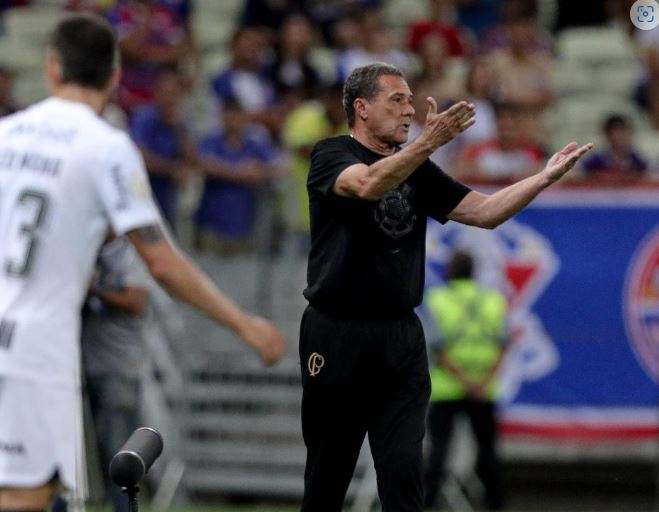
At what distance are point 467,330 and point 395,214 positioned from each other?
5937 millimetres

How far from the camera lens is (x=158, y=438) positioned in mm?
5457

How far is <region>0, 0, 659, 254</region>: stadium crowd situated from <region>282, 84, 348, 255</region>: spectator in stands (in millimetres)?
12

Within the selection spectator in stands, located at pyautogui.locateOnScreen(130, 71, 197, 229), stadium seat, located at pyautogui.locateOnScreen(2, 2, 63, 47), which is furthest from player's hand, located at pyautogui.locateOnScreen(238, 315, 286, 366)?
stadium seat, located at pyautogui.locateOnScreen(2, 2, 63, 47)

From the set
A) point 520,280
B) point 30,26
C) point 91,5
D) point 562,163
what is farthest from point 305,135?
point 562,163

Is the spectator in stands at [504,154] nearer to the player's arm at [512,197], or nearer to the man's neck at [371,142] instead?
the player's arm at [512,197]

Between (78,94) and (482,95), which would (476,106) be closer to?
(482,95)

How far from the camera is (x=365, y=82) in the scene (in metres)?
6.82

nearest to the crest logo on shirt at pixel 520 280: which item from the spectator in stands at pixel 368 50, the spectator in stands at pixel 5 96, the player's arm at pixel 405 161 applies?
the spectator in stands at pixel 368 50

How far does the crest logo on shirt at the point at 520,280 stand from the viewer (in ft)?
41.7

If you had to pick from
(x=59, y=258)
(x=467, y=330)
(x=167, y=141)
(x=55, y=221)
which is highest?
(x=55, y=221)

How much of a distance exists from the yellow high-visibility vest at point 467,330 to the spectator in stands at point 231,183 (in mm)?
1838

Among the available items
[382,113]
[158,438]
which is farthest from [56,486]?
[382,113]

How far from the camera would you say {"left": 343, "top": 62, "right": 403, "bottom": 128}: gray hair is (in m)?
6.79

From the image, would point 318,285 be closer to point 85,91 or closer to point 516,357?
point 85,91
